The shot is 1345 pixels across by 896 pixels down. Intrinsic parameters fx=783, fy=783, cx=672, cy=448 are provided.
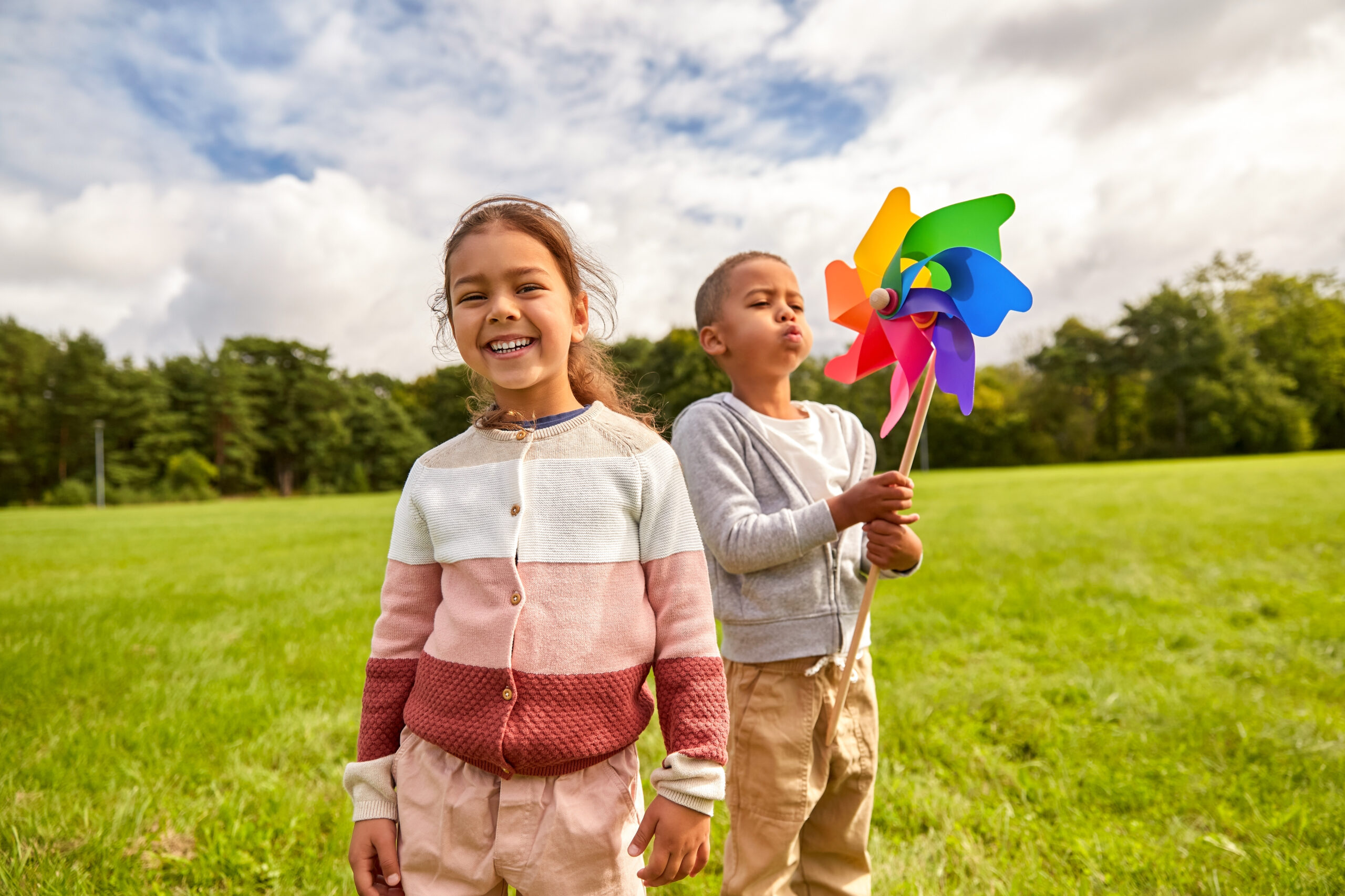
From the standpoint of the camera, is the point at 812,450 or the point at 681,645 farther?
the point at 812,450

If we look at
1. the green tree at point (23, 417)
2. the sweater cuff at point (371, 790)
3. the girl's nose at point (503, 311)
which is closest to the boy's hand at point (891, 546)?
the girl's nose at point (503, 311)

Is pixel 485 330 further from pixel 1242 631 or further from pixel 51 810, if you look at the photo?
pixel 1242 631

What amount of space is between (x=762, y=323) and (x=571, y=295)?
62cm

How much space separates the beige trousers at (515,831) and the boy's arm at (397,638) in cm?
8

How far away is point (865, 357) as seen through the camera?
1.82 m

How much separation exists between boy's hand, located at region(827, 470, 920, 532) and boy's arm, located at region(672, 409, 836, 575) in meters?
0.03

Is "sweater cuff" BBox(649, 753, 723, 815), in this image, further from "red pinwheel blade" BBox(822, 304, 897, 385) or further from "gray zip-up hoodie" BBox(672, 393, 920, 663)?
"red pinwheel blade" BBox(822, 304, 897, 385)

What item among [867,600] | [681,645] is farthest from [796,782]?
[681,645]

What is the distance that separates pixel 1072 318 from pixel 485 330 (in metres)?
49.9

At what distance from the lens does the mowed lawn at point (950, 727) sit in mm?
2189

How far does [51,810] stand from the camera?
7.77 feet

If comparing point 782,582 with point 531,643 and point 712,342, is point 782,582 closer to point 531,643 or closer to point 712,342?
point 712,342

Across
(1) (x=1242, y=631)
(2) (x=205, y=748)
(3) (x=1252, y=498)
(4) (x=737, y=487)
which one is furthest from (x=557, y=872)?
(3) (x=1252, y=498)

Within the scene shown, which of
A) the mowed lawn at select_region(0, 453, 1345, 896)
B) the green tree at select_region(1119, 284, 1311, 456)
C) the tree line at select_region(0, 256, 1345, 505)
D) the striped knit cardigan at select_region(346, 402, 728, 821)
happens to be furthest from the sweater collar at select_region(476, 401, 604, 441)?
the green tree at select_region(1119, 284, 1311, 456)
